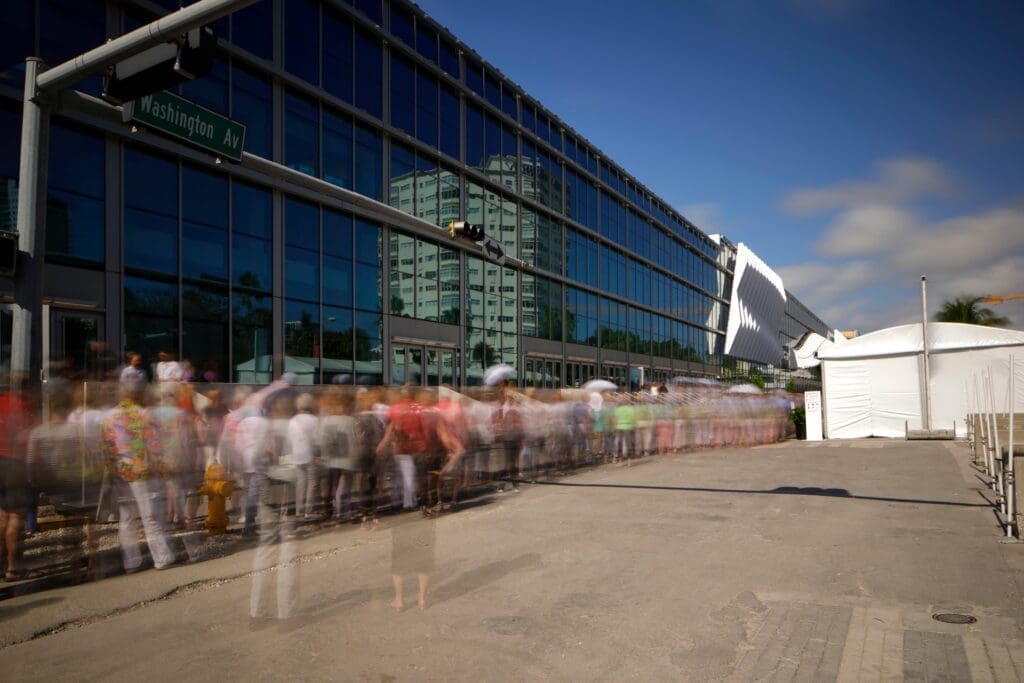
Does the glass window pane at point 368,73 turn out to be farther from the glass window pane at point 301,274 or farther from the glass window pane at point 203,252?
the glass window pane at point 203,252

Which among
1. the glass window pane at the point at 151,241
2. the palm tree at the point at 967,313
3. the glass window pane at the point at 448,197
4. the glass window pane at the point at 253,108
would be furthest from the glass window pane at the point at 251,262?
the palm tree at the point at 967,313

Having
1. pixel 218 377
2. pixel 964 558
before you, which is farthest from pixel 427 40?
pixel 964 558

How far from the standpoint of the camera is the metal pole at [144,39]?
24.5ft

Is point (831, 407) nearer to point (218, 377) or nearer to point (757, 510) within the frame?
point (757, 510)

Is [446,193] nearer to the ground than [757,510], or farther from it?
farther from it

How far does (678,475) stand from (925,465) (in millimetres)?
6476

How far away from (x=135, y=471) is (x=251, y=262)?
42.8 feet

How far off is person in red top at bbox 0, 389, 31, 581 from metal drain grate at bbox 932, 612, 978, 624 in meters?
8.19

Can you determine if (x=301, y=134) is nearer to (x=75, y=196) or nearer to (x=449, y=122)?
(x=75, y=196)

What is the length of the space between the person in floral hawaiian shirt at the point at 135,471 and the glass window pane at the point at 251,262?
39.4 feet

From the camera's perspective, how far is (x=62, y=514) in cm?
891

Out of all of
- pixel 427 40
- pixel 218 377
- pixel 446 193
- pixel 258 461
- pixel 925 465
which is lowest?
pixel 925 465

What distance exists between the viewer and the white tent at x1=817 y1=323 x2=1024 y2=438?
2655 centimetres

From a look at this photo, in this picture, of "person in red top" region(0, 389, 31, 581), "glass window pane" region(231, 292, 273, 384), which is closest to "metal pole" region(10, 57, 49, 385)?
"person in red top" region(0, 389, 31, 581)
